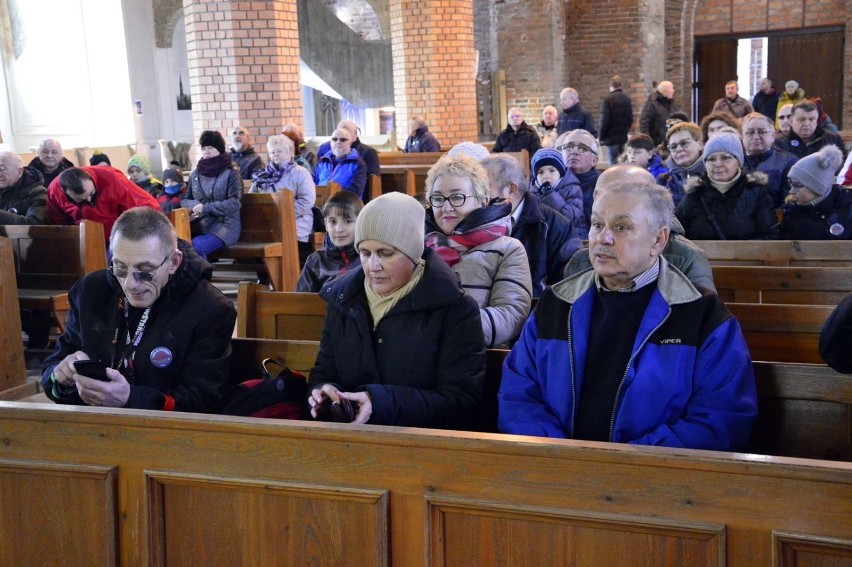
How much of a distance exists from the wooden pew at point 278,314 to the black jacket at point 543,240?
0.97 meters

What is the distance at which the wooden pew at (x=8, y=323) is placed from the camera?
5029 millimetres

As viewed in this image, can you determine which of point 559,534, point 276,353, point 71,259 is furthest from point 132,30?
point 559,534

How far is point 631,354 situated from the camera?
2488 millimetres

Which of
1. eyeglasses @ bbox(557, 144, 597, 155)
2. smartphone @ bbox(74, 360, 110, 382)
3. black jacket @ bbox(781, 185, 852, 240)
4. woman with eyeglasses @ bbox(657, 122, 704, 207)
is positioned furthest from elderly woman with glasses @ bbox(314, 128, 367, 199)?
smartphone @ bbox(74, 360, 110, 382)

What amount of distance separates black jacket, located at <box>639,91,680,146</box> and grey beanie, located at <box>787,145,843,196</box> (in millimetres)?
8537

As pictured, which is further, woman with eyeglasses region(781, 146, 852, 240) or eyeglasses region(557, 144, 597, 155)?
eyeglasses region(557, 144, 597, 155)

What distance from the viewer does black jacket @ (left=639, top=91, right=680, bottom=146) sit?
1337cm

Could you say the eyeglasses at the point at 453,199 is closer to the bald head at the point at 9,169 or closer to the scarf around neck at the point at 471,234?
the scarf around neck at the point at 471,234

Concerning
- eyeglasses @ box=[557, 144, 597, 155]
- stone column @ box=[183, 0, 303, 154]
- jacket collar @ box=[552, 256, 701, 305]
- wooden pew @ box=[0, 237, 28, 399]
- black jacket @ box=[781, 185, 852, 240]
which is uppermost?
stone column @ box=[183, 0, 303, 154]

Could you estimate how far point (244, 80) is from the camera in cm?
979

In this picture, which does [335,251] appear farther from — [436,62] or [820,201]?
[436,62]

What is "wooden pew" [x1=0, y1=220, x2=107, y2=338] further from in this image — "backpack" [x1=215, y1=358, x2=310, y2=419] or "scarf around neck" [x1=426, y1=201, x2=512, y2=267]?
"backpack" [x1=215, y1=358, x2=310, y2=419]

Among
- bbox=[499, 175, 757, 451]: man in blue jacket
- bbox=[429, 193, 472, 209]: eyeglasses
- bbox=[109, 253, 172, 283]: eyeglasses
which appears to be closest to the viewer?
bbox=[499, 175, 757, 451]: man in blue jacket

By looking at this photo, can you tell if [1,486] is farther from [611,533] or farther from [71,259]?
[71,259]
